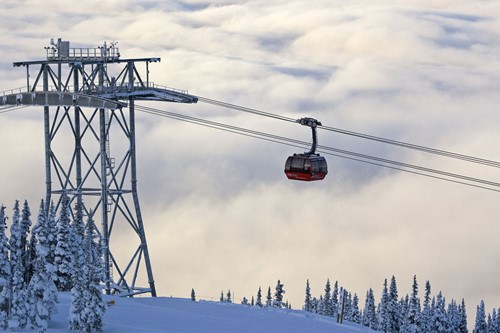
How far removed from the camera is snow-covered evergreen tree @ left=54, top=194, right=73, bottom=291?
75.9m

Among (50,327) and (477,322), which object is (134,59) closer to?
(50,327)

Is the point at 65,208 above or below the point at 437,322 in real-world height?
above

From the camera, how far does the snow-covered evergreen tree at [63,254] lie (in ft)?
249

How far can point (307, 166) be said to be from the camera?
6197cm

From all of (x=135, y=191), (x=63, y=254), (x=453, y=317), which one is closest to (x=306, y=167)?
(x=135, y=191)

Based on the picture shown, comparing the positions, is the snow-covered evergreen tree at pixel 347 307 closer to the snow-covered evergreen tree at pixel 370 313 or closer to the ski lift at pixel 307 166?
the snow-covered evergreen tree at pixel 370 313

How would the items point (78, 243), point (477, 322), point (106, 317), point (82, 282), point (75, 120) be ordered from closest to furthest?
point (82, 282)
point (106, 317)
point (78, 243)
point (75, 120)
point (477, 322)

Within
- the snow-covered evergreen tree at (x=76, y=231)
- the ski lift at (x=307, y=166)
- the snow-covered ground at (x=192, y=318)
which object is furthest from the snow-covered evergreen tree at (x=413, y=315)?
the ski lift at (x=307, y=166)

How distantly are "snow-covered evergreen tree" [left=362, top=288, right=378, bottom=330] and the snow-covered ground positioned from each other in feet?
236

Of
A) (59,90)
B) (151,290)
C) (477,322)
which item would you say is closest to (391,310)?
(477,322)

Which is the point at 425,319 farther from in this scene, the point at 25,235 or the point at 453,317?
the point at 25,235

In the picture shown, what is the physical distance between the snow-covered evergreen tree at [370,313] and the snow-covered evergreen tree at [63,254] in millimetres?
80689

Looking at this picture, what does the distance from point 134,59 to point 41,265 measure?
22.9 m

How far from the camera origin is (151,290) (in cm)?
8131
